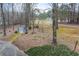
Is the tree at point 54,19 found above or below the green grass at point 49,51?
above

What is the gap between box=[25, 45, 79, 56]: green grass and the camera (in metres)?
1.71

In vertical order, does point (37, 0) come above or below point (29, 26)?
above

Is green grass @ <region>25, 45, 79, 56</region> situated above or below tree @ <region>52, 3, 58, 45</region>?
below

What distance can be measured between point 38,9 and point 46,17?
2.6 inches

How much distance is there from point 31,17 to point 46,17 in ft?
0.28

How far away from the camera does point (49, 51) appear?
1.72 meters

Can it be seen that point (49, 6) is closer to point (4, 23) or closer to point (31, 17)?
point (31, 17)

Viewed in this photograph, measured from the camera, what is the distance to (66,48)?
5.65 ft

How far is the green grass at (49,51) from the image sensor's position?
5.63ft

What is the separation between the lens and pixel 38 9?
1719 millimetres

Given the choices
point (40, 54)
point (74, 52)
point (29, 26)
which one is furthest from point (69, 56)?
point (29, 26)

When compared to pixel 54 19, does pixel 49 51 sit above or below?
below

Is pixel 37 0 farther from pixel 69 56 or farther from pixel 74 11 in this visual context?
pixel 69 56

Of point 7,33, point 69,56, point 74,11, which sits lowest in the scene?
point 69,56
